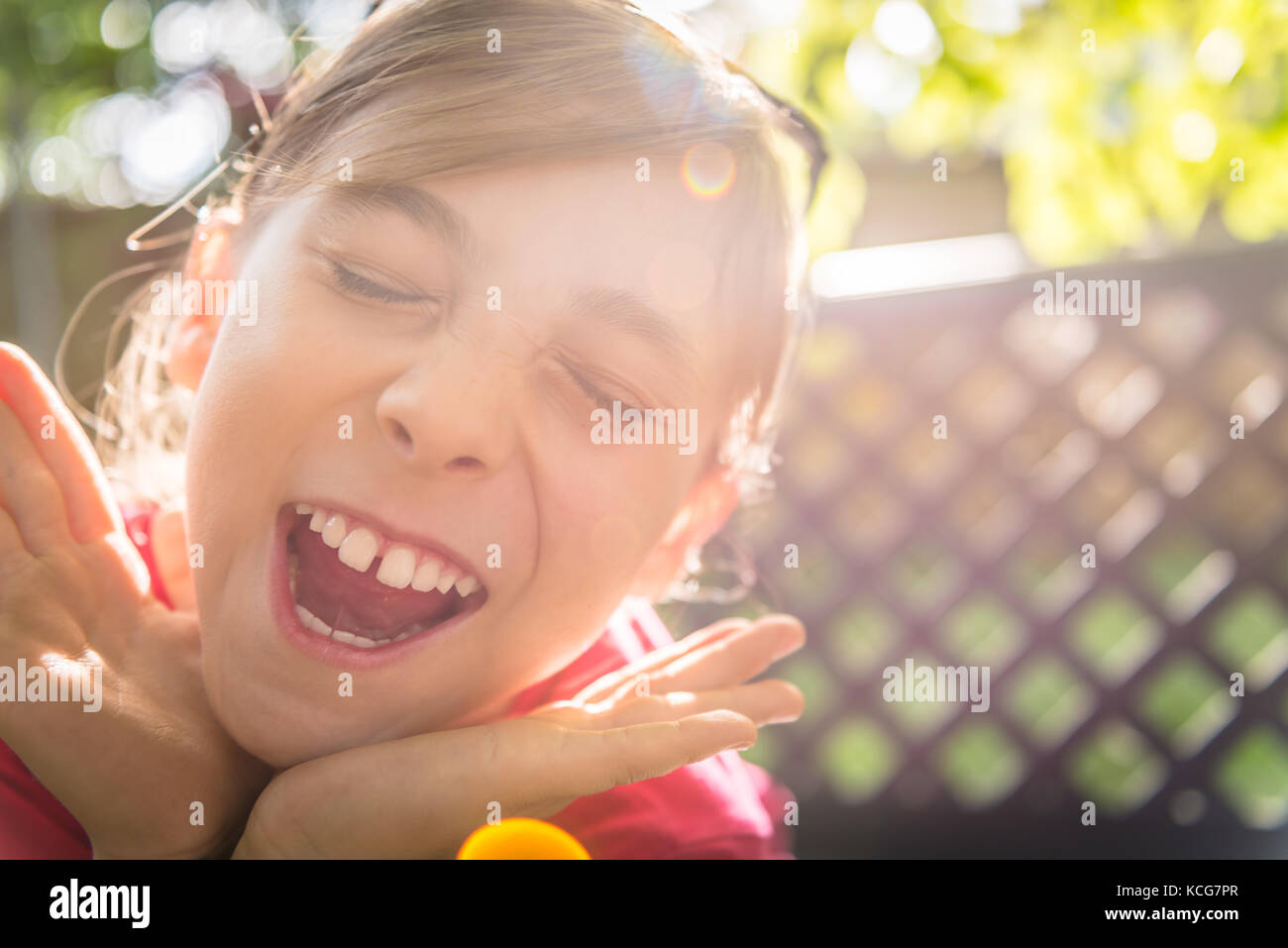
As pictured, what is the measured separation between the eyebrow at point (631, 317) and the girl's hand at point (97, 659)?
0.33m

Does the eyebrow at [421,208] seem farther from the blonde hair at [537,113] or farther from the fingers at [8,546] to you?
the fingers at [8,546]

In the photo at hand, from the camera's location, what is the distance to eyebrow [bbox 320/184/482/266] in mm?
555

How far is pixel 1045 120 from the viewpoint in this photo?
4.54 ft

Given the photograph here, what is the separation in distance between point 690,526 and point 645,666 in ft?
0.45

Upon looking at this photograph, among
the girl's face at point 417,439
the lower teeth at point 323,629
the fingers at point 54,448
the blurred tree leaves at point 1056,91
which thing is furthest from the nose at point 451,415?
the blurred tree leaves at point 1056,91

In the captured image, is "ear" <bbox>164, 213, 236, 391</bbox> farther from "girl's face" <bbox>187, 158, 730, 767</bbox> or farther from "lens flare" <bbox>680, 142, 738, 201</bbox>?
"lens flare" <bbox>680, 142, 738, 201</bbox>

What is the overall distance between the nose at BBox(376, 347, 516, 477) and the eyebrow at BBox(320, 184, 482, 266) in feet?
0.21

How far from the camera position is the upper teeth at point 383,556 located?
554 mm

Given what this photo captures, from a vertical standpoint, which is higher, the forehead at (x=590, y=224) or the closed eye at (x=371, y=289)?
the forehead at (x=590, y=224)

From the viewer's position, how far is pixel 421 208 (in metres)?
0.57

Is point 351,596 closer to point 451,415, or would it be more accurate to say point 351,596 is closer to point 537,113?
point 451,415

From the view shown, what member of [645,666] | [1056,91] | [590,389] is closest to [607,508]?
[590,389]
